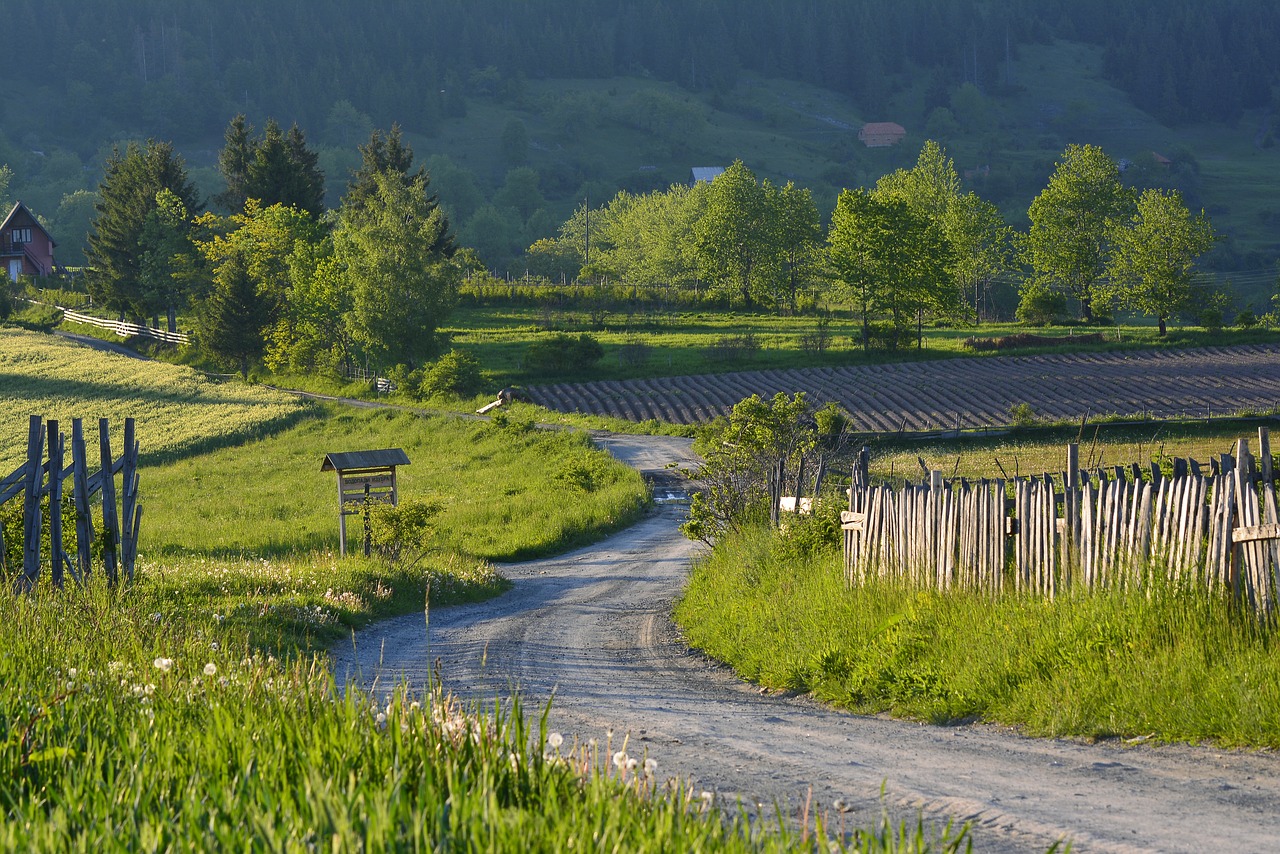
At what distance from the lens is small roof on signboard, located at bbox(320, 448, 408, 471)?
23.8 metres

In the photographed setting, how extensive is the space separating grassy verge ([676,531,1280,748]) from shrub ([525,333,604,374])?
51.3m

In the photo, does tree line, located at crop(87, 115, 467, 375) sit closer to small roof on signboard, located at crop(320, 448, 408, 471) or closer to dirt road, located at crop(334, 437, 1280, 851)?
small roof on signboard, located at crop(320, 448, 408, 471)

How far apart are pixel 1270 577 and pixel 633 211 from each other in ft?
402

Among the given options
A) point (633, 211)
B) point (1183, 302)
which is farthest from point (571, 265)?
point (1183, 302)

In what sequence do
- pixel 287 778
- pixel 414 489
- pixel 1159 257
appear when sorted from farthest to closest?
pixel 1159 257 < pixel 414 489 < pixel 287 778

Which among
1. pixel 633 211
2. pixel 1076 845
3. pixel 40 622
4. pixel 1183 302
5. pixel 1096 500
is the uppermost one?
pixel 633 211

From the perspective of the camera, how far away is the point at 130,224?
264ft

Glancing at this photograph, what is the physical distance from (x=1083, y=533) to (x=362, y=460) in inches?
671

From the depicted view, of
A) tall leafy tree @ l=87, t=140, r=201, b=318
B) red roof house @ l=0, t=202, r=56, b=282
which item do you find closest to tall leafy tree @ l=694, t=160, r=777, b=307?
tall leafy tree @ l=87, t=140, r=201, b=318

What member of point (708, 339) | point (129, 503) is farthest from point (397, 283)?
point (129, 503)

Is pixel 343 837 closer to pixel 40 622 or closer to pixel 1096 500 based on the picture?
pixel 40 622

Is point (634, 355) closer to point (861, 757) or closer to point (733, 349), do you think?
point (733, 349)

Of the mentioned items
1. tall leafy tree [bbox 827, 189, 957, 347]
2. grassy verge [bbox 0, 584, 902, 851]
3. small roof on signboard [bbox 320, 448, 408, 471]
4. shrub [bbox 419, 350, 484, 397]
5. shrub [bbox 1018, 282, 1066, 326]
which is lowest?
small roof on signboard [bbox 320, 448, 408, 471]

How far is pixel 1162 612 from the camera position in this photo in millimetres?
8711
